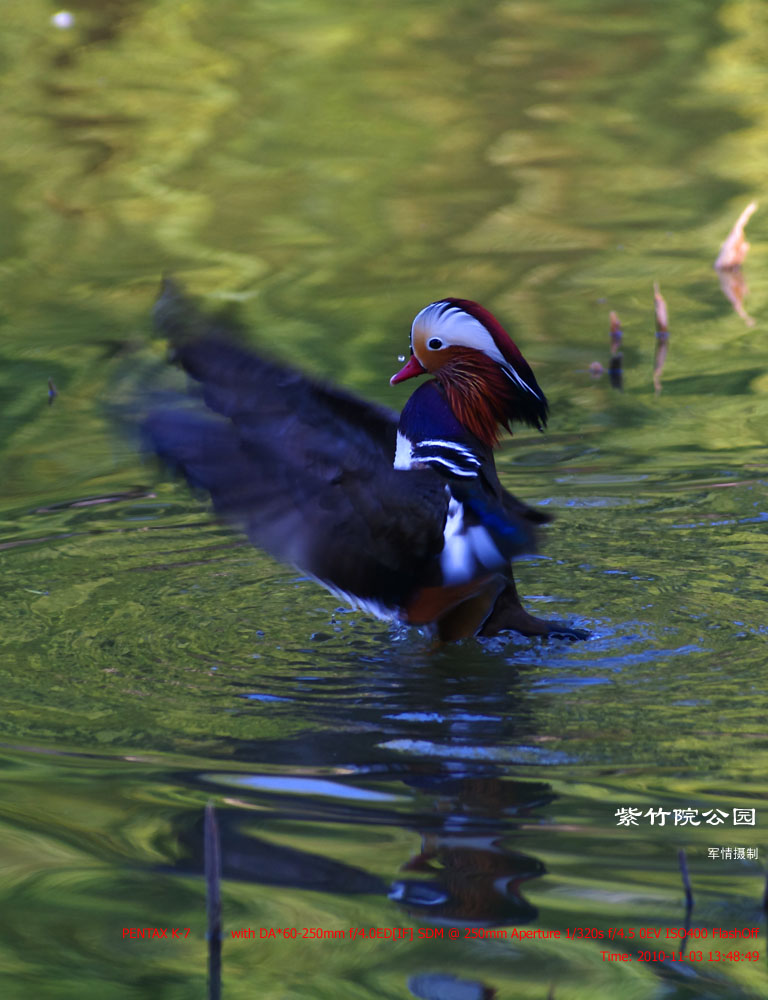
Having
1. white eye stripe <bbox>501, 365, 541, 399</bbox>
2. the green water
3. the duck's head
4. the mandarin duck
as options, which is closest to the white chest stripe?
the mandarin duck

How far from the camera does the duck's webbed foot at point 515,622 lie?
16.3ft

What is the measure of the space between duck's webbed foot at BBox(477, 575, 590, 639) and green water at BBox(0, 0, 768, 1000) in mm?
65

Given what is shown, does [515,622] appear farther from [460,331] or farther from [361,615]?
[460,331]

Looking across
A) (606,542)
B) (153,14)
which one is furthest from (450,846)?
(153,14)

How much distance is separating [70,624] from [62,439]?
2.26 meters

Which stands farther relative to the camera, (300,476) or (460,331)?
(460,331)

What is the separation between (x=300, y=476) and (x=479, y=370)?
108 centimetres

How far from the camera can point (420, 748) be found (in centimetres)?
420

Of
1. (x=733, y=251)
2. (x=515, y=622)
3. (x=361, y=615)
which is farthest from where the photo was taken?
(x=733, y=251)

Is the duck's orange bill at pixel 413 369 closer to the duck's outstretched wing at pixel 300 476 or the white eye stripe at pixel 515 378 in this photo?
the white eye stripe at pixel 515 378

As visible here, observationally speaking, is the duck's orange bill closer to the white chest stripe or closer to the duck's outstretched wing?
the white chest stripe

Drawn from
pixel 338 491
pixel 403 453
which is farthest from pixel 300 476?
pixel 403 453

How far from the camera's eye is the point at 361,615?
5.37m

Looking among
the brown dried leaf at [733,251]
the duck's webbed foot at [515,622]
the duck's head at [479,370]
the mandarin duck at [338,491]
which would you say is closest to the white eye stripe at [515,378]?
the duck's head at [479,370]
